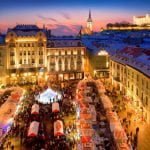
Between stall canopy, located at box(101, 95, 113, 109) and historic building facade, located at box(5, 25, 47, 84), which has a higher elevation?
historic building facade, located at box(5, 25, 47, 84)

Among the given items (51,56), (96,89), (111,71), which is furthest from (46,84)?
(96,89)

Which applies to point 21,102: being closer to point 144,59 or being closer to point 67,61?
point 144,59

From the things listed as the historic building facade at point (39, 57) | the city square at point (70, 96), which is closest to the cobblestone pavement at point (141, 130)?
the city square at point (70, 96)

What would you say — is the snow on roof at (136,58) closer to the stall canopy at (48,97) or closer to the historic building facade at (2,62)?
the stall canopy at (48,97)

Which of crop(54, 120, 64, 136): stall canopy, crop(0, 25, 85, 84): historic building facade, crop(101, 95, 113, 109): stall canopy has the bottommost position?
crop(54, 120, 64, 136): stall canopy

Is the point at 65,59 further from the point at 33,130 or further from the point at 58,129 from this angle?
the point at 33,130

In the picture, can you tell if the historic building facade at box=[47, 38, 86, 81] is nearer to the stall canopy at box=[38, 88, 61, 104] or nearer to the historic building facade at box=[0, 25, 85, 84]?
the historic building facade at box=[0, 25, 85, 84]

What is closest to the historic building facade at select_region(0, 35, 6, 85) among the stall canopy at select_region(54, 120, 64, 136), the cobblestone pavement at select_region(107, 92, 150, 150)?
the cobblestone pavement at select_region(107, 92, 150, 150)
